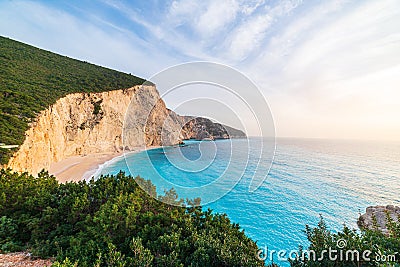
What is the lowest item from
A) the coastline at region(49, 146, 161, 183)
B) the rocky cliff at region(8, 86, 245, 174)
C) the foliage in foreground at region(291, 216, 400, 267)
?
the coastline at region(49, 146, 161, 183)

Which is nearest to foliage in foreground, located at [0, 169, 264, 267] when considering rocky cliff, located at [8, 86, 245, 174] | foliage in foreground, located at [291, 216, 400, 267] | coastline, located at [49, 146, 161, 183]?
foliage in foreground, located at [291, 216, 400, 267]

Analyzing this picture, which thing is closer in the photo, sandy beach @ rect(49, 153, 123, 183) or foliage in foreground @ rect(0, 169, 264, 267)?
foliage in foreground @ rect(0, 169, 264, 267)

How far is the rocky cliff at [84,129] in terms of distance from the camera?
1191 cm

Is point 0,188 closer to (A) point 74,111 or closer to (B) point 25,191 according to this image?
(B) point 25,191

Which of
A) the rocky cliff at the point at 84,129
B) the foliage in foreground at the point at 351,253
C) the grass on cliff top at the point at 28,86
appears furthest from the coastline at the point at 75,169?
the foliage in foreground at the point at 351,253

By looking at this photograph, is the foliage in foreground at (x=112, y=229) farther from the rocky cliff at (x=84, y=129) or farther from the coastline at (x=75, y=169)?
the coastline at (x=75, y=169)

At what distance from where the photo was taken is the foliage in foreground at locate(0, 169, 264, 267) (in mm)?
3371

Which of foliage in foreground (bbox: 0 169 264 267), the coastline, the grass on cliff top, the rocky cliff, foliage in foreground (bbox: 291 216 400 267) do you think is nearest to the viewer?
foliage in foreground (bbox: 291 216 400 267)

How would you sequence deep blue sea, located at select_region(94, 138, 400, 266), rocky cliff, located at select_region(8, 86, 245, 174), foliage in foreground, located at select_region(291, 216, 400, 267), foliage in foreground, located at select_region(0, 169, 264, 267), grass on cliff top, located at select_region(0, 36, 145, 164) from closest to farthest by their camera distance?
foliage in foreground, located at select_region(291, 216, 400, 267) < foliage in foreground, located at select_region(0, 169, 264, 267) < deep blue sea, located at select_region(94, 138, 400, 266) < rocky cliff, located at select_region(8, 86, 245, 174) < grass on cliff top, located at select_region(0, 36, 145, 164)

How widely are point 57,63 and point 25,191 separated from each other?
123ft

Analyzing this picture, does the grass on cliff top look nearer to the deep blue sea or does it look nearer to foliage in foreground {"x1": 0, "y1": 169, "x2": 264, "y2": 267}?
foliage in foreground {"x1": 0, "y1": 169, "x2": 264, "y2": 267}

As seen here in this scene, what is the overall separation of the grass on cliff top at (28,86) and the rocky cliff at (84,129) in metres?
0.71

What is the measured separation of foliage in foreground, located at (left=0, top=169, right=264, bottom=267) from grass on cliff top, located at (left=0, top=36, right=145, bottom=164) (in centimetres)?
790

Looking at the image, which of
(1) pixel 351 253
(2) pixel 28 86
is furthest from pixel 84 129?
(1) pixel 351 253
